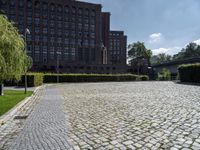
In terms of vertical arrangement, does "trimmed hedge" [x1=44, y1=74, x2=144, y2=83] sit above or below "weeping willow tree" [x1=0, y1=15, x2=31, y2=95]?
below

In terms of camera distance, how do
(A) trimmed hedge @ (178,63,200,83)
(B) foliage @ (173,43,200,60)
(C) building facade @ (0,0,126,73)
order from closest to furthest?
(A) trimmed hedge @ (178,63,200,83) < (C) building facade @ (0,0,126,73) < (B) foliage @ (173,43,200,60)

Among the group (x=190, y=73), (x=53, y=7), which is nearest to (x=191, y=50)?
(x=53, y=7)

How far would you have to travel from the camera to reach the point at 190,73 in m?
34.8

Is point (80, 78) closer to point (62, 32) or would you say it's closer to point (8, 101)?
point (8, 101)

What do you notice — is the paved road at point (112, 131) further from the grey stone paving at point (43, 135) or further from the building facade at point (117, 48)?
the building facade at point (117, 48)

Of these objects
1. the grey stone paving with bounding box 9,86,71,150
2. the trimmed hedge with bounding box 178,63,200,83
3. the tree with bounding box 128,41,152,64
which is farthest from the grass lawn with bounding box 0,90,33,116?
the tree with bounding box 128,41,152,64

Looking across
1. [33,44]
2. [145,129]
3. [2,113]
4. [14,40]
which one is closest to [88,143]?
[145,129]

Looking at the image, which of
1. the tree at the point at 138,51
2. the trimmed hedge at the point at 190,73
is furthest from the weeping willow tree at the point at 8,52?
the tree at the point at 138,51

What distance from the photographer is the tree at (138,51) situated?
132 m

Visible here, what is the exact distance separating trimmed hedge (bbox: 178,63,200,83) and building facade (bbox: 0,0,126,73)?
63306mm

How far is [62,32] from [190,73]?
268 ft

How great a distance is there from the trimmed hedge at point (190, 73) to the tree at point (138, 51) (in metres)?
92.3

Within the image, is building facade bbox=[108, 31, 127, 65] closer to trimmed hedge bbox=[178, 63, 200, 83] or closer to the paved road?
trimmed hedge bbox=[178, 63, 200, 83]

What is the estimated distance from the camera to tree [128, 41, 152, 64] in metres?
132
